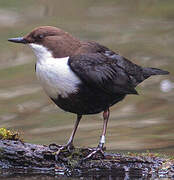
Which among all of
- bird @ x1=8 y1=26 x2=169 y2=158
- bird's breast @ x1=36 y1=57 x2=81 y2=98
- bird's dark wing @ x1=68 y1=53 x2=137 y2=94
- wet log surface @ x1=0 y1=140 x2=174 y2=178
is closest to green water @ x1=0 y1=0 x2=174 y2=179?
bird's dark wing @ x1=68 y1=53 x2=137 y2=94

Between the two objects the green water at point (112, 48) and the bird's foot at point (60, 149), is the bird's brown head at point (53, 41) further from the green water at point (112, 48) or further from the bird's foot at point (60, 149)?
the green water at point (112, 48)

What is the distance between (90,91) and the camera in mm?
6520

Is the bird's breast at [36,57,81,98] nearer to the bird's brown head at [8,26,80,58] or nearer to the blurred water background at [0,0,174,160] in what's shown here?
the bird's brown head at [8,26,80,58]

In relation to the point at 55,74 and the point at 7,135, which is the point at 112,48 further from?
the point at 7,135

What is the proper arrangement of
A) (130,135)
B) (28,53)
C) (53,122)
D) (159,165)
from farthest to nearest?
(28,53) → (53,122) → (130,135) → (159,165)

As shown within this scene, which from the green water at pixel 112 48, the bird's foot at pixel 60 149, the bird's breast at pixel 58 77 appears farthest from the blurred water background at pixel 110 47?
the bird's breast at pixel 58 77

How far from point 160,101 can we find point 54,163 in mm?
6597

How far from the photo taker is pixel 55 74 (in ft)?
20.7

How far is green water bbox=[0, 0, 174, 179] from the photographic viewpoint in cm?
1039

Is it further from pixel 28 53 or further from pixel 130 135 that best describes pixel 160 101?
pixel 28 53

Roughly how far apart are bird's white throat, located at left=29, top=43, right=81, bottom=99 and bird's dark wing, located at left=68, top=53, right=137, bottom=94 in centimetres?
7

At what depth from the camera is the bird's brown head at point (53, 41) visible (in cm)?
641

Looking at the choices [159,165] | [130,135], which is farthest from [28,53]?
[159,165]

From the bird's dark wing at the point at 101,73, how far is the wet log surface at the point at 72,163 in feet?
2.50
